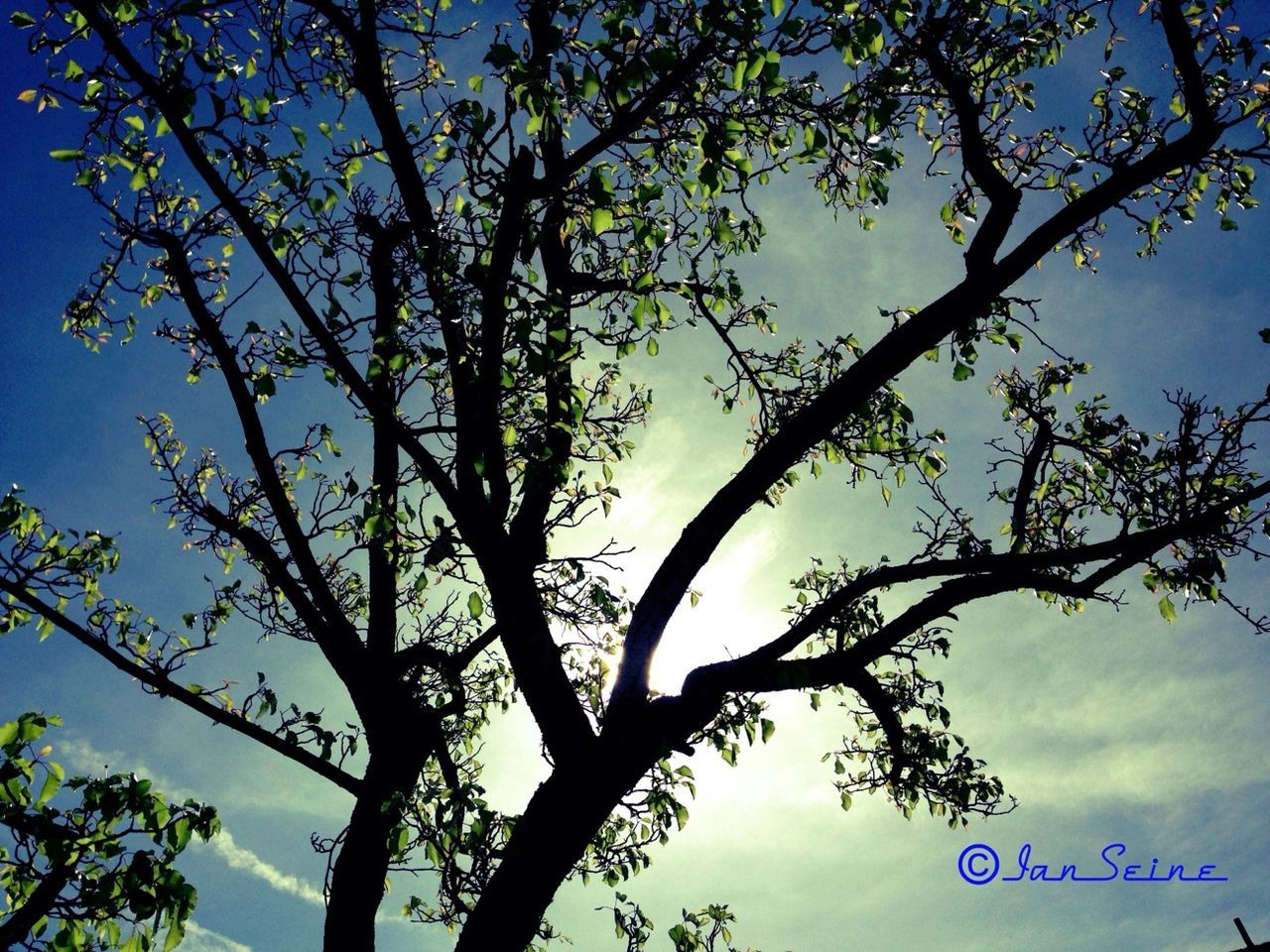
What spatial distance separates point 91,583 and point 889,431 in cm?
959

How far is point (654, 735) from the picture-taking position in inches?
231

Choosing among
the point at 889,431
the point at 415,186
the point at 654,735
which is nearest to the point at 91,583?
the point at 415,186

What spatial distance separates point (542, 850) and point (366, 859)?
2456mm

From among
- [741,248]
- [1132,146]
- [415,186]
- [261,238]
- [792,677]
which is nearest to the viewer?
[261,238]

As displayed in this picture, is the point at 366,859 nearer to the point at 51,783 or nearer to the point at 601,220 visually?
the point at 51,783

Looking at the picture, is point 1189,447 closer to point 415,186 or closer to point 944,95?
point 944,95

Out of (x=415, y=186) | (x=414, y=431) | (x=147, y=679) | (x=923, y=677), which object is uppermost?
(x=415, y=186)

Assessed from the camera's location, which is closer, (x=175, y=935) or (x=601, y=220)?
(x=175, y=935)

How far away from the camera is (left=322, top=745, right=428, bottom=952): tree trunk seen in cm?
665

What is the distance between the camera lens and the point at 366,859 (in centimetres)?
691

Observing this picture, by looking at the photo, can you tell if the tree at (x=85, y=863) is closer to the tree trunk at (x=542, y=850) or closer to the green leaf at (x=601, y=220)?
the tree trunk at (x=542, y=850)

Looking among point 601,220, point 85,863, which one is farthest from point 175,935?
point 601,220

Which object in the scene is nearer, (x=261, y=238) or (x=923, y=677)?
(x=261, y=238)

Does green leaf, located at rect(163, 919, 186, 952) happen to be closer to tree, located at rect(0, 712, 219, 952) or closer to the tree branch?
tree, located at rect(0, 712, 219, 952)
